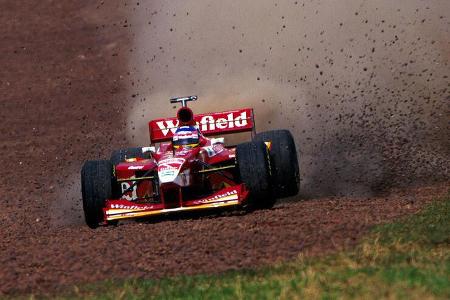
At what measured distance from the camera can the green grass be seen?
8562mm

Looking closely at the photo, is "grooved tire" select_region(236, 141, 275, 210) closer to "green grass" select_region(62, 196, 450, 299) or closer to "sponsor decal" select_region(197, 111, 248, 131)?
"sponsor decal" select_region(197, 111, 248, 131)

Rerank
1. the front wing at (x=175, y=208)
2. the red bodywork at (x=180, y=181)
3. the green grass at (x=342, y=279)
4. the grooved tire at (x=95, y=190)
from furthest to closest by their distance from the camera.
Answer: the grooved tire at (x=95, y=190) < the red bodywork at (x=180, y=181) < the front wing at (x=175, y=208) < the green grass at (x=342, y=279)

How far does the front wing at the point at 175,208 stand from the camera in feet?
46.4

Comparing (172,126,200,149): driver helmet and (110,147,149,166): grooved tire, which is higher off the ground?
(172,126,200,149): driver helmet

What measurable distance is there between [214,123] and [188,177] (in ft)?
7.21

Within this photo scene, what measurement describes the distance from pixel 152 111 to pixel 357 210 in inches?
396

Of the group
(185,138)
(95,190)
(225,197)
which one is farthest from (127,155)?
(225,197)

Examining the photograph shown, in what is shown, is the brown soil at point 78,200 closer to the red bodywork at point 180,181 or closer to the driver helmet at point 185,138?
the red bodywork at point 180,181

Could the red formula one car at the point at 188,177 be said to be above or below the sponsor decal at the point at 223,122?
below

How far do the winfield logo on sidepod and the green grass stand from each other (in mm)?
6019

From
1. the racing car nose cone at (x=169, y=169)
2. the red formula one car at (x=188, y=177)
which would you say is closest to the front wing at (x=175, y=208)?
the red formula one car at (x=188, y=177)

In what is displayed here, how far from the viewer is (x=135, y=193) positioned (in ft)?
51.3

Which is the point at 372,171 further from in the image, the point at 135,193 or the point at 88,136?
the point at 88,136

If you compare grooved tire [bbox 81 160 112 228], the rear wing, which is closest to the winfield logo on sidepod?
the rear wing
